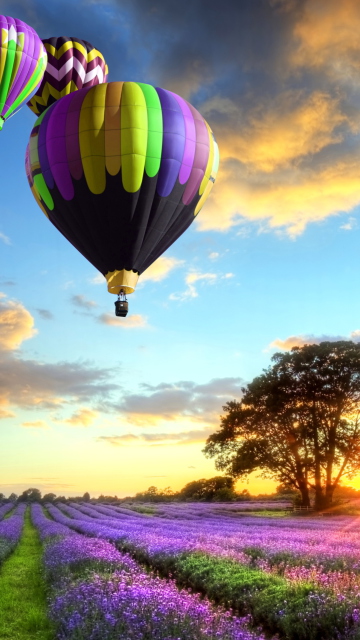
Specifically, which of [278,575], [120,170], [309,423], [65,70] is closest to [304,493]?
[309,423]

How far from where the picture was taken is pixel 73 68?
72.0 feet

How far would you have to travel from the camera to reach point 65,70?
21750mm

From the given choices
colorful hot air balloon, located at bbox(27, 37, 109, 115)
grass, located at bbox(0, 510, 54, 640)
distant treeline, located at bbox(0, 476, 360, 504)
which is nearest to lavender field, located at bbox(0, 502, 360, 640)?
grass, located at bbox(0, 510, 54, 640)

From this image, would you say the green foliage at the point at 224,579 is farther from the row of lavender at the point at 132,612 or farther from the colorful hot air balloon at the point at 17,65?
the colorful hot air balloon at the point at 17,65

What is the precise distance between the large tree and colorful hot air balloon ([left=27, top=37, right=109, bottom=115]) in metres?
19.8

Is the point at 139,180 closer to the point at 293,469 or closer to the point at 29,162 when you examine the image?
the point at 29,162

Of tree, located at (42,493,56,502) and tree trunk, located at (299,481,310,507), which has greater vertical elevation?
tree trunk, located at (299,481,310,507)

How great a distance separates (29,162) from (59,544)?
11307 mm

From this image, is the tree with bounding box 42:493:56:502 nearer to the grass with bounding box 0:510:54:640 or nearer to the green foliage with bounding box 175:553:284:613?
the grass with bounding box 0:510:54:640

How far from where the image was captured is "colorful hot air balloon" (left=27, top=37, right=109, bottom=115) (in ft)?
70.5

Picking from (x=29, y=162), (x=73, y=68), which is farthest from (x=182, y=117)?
(x=73, y=68)

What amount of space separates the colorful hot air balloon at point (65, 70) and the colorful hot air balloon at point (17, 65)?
2.85 ft

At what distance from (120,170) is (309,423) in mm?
22526

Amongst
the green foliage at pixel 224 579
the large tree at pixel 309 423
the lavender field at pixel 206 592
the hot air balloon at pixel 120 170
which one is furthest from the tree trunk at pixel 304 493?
the green foliage at pixel 224 579
